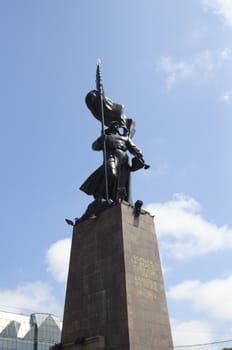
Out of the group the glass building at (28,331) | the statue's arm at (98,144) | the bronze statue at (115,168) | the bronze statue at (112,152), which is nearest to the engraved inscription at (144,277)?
the bronze statue at (112,152)

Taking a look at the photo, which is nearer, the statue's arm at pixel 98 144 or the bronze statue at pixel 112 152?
the bronze statue at pixel 112 152

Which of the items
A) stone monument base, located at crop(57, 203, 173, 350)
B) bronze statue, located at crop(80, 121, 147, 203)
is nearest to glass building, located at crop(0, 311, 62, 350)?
bronze statue, located at crop(80, 121, 147, 203)

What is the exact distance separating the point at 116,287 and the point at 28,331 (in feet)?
172

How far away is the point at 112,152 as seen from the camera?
55.1 ft

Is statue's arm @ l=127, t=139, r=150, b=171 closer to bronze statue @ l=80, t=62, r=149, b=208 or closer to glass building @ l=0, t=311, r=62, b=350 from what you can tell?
bronze statue @ l=80, t=62, r=149, b=208

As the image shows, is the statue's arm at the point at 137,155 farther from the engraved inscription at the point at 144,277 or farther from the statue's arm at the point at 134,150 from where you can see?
the engraved inscription at the point at 144,277

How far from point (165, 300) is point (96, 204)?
13.5 ft

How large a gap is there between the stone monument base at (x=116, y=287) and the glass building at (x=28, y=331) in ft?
152

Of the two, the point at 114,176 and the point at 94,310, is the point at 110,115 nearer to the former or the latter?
the point at 114,176

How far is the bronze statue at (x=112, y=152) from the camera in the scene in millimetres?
16188

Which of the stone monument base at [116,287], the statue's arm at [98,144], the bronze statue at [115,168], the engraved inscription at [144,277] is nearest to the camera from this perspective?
the stone monument base at [116,287]

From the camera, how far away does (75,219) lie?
16047mm

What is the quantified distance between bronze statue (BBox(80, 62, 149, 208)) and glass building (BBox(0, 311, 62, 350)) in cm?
Result: 4588

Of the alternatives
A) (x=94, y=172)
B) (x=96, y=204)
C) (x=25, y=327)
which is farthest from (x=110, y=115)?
(x=25, y=327)
